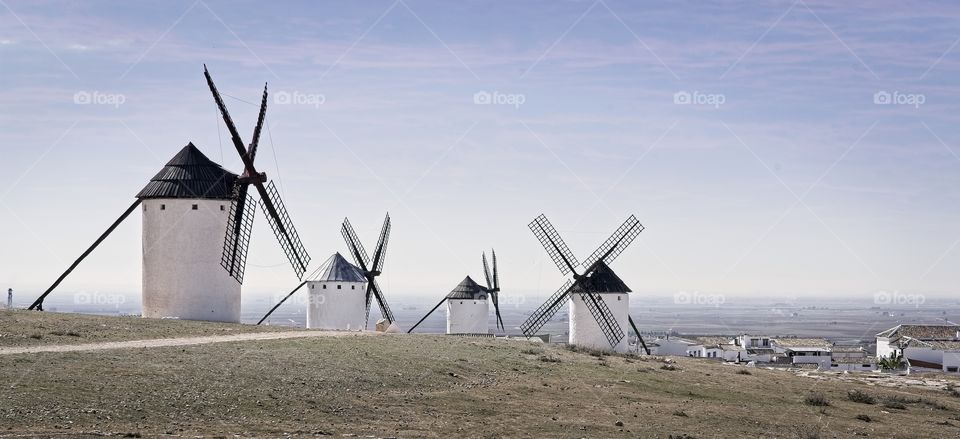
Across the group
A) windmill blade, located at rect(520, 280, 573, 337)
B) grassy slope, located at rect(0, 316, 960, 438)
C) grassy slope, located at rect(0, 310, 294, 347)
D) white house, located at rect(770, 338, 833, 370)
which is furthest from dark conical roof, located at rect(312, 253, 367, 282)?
white house, located at rect(770, 338, 833, 370)

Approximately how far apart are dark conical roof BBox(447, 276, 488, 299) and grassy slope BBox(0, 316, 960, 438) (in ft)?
98.5

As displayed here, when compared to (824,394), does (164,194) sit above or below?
above

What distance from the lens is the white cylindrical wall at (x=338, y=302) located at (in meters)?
52.6

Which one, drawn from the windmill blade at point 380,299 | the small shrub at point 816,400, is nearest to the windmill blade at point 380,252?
the windmill blade at point 380,299

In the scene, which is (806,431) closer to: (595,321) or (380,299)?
(595,321)

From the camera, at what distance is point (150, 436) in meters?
18.2

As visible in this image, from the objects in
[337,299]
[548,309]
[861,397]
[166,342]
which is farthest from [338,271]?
[861,397]

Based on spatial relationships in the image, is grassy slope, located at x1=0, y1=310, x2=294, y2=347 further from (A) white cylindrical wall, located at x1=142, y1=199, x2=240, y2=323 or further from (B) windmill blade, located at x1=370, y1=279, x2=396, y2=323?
(B) windmill blade, located at x1=370, y1=279, x2=396, y2=323

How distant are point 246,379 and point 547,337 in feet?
177

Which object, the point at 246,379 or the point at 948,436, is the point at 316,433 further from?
the point at 948,436

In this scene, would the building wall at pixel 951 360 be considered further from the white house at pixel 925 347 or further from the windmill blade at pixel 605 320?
the windmill blade at pixel 605 320

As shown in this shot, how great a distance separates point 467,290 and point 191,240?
31.1 meters

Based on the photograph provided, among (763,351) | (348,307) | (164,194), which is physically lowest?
(763,351)

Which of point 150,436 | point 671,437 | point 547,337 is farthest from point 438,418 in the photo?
point 547,337
